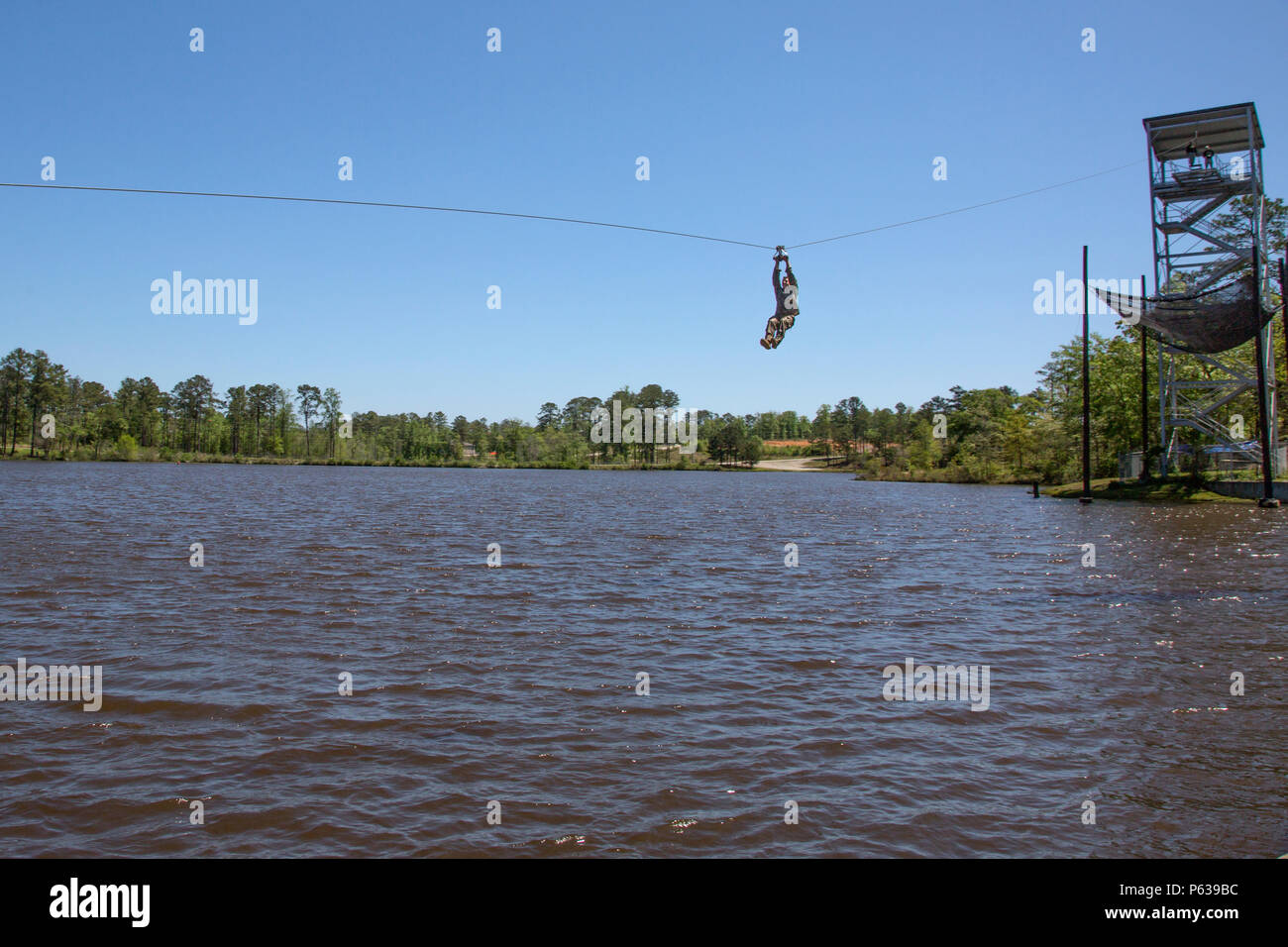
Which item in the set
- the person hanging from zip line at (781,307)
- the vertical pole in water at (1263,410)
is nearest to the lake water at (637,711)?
the person hanging from zip line at (781,307)

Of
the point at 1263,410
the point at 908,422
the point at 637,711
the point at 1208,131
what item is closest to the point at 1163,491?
the point at 1263,410

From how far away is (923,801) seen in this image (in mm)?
7770

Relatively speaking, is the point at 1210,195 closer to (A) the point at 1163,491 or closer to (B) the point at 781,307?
(A) the point at 1163,491

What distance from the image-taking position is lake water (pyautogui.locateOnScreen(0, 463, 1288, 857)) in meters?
7.24

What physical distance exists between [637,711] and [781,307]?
27.6ft

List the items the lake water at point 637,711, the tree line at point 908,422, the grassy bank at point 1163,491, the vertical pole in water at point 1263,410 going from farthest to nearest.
→ the tree line at point 908,422 < the grassy bank at point 1163,491 < the vertical pole in water at point 1263,410 < the lake water at point 637,711

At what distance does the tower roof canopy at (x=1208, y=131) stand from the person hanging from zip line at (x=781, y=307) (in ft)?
146

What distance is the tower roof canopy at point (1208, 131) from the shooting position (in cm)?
4678

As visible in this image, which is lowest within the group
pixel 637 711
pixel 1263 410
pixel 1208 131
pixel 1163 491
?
pixel 637 711

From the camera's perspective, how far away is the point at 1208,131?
48.0m

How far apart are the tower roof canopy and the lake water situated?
3443 centimetres

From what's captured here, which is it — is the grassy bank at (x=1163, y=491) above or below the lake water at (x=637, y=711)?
above

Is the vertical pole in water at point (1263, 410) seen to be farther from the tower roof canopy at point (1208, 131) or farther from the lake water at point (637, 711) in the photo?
the lake water at point (637, 711)
